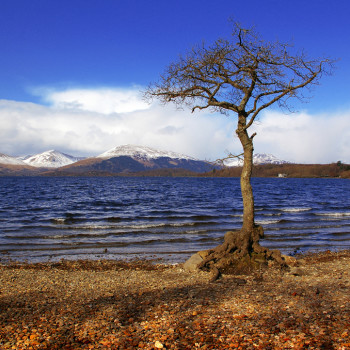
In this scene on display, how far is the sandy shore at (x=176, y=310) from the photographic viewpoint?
6.29 m

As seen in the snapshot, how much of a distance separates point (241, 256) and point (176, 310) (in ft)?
17.3

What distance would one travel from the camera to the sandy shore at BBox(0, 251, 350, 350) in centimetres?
629

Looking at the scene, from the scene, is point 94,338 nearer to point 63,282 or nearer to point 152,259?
point 63,282

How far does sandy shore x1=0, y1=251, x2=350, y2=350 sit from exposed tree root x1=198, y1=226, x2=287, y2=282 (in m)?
0.72

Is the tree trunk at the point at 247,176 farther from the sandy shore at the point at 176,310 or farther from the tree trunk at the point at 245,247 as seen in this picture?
the sandy shore at the point at 176,310

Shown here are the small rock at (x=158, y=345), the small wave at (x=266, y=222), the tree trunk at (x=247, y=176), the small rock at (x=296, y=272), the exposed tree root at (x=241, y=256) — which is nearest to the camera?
the small rock at (x=158, y=345)

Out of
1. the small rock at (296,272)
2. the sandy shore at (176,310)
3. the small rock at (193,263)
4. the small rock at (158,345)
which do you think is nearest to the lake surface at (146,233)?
the small rock at (193,263)

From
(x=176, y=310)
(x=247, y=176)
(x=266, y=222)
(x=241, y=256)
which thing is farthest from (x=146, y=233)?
(x=176, y=310)

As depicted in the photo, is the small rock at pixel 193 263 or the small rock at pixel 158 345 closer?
the small rock at pixel 158 345

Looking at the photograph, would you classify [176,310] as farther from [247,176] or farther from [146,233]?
[146,233]

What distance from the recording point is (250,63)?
39.2ft

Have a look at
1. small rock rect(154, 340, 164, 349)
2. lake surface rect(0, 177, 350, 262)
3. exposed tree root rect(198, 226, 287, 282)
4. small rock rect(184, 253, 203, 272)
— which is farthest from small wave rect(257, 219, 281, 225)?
small rock rect(154, 340, 164, 349)

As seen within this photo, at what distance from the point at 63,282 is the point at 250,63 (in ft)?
33.3

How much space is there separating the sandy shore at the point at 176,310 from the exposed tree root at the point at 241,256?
0.72 m
